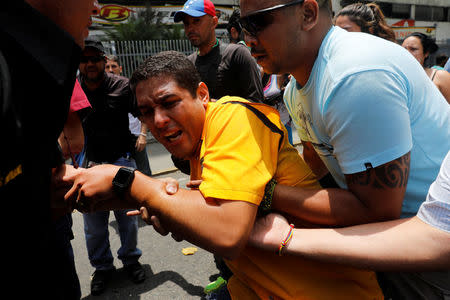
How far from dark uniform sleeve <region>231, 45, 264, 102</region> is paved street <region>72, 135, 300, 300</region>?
1.89 metres

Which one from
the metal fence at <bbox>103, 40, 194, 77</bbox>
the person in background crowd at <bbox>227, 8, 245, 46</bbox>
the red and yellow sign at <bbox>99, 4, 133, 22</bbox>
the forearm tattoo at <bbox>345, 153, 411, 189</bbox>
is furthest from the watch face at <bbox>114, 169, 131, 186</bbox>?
the red and yellow sign at <bbox>99, 4, 133, 22</bbox>

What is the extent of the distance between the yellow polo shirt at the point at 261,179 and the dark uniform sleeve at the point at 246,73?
2100 millimetres

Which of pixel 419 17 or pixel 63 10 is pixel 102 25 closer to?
pixel 63 10

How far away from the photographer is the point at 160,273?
12.0 feet

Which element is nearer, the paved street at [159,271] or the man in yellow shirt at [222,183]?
the man in yellow shirt at [222,183]

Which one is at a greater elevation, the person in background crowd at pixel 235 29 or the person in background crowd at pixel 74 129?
the person in background crowd at pixel 235 29

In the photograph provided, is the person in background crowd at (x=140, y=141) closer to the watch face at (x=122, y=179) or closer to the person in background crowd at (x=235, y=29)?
the person in background crowd at (x=235, y=29)

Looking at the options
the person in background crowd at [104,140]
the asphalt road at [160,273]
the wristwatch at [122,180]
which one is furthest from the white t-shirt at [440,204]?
the person in background crowd at [104,140]

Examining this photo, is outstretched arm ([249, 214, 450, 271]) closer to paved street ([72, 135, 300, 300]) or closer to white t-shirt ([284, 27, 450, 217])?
white t-shirt ([284, 27, 450, 217])

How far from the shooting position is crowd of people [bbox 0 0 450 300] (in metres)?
1.03

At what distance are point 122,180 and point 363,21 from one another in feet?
10.5

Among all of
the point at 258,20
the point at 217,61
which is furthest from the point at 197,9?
the point at 258,20

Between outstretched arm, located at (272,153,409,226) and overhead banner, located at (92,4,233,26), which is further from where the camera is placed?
overhead banner, located at (92,4,233,26)

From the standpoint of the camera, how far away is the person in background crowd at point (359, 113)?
1.28 meters
